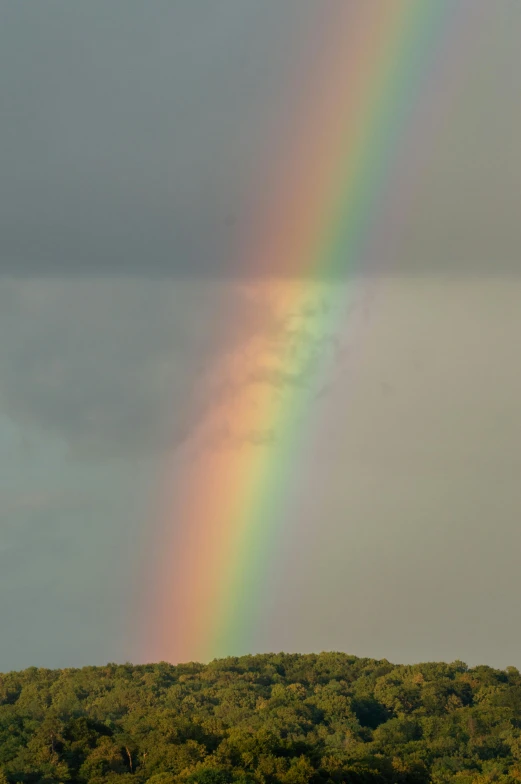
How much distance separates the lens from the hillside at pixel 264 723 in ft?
246

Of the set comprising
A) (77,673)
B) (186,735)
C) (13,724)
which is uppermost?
(77,673)

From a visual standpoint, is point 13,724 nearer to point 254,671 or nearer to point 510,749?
point 510,749

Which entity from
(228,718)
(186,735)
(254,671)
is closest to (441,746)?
(228,718)

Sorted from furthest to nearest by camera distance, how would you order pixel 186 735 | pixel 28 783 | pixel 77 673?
1. pixel 77 673
2. pixel 186 735
3. pixel 28 783

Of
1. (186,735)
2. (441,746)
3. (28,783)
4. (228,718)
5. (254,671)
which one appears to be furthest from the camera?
(254,671)

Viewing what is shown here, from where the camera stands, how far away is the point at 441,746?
349 ft

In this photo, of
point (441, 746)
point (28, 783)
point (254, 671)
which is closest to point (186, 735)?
point (28, 783)

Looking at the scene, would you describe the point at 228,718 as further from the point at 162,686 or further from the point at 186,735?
the point at 186,735

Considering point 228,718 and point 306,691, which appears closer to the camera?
point 228,718

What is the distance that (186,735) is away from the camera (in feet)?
273

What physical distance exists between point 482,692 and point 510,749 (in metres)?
32.9

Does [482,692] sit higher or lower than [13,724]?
higher

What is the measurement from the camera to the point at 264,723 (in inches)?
4567

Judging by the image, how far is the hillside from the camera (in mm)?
74875
